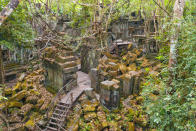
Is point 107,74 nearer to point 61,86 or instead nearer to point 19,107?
point 61,86

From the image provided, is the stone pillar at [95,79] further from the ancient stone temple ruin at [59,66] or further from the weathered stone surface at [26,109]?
the weathered stone surface at [26,109]

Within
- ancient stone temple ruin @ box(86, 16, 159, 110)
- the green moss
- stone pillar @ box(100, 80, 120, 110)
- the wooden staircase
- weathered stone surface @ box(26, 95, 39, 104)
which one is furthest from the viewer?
the green moss

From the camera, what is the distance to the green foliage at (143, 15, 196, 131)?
15.3 ft

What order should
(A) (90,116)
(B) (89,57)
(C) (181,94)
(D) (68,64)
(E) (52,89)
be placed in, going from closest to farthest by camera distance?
(C) (181,94) < (A) (90,116) < (D) (68,64) < (E) (52,89) < (B) (89,57)

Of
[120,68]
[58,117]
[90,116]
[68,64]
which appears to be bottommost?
[58,117]

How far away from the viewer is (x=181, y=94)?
5.18 metres

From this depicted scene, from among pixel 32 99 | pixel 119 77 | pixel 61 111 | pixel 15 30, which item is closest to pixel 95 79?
pixel 119 77

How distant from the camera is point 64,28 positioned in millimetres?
23766

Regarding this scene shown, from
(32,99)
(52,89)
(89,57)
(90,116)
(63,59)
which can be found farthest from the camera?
(89,57)

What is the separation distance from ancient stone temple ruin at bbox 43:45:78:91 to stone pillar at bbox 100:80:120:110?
10.3 feet

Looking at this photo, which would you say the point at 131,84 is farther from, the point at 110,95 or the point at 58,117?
the point at 58,117

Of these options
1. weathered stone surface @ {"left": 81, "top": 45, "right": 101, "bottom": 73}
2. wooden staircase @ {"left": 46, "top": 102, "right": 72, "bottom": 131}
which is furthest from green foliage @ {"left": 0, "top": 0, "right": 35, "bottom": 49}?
wooden staircase @ {"left": 46, "top": 102, "right": 72, "bottom": 131}

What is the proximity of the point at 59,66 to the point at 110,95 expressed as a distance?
4.51m

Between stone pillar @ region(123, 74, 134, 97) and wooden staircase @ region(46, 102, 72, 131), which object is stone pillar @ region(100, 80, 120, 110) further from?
wooden staircase @ region(46, 102, 72, 131)
